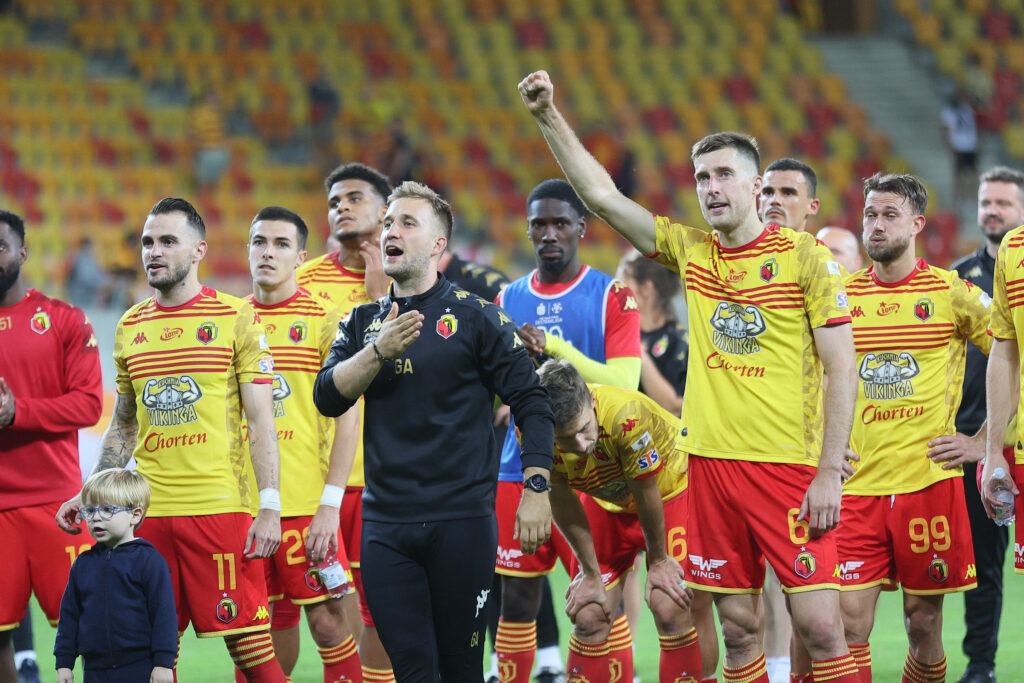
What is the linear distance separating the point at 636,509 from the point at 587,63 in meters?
17.8

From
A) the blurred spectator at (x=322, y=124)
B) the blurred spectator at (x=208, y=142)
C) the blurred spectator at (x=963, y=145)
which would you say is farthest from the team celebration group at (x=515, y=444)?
the blurred spectator at (x=963, y=145)

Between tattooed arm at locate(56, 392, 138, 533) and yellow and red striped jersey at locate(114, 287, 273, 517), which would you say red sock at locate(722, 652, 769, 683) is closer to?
yellow and red striped jersey at locate(114, 287, 273, 517)

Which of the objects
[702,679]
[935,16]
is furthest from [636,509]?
[935,16]

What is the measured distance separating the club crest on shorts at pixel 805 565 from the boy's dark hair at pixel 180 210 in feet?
8.96

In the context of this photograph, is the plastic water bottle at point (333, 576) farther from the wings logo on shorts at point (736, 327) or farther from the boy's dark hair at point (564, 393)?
the wings logo on shorts at point (736, 327)

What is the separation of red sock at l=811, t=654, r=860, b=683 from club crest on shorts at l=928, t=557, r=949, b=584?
3.68 feet

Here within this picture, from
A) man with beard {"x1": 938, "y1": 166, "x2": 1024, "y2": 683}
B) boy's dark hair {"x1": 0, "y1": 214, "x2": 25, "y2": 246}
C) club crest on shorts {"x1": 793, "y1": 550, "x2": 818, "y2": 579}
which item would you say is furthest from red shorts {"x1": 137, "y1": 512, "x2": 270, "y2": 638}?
man with beard {"x1": 938, "y1": 166, "x2": 1024, "y2": 683}

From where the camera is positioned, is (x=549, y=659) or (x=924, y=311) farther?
(x=549, y=659)

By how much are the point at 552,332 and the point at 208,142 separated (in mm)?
13397

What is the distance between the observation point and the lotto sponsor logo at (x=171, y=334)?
220 inches

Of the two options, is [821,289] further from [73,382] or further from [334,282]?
[73,382]

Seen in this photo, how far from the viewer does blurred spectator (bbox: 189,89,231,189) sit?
18.5 metres

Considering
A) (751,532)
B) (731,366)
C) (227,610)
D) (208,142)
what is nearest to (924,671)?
(751,532)

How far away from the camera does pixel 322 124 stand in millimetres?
19625
